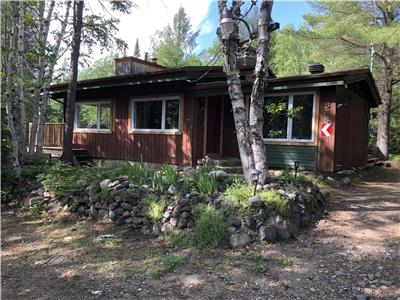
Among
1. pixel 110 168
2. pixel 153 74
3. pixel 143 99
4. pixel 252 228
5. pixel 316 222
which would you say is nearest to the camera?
pixel 252 228

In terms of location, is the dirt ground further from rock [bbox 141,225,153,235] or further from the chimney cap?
the chimney cap

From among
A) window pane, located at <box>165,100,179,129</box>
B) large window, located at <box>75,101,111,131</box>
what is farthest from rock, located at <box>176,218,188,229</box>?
large window, located at <box>75,101,111,131</box>

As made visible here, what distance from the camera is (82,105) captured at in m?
15.2

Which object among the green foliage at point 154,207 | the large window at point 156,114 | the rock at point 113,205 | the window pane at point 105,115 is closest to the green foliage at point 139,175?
the rock at point 113,205

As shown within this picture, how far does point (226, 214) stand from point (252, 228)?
41 cm

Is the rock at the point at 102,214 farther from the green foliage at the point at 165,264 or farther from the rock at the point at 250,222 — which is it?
the rock at the point at 250,222

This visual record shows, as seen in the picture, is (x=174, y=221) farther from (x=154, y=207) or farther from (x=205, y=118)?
(x=205, y=118)

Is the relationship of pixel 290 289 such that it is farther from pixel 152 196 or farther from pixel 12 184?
pixel 12 184

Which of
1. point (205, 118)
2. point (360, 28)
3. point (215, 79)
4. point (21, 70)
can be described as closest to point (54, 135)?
point (21, 70)

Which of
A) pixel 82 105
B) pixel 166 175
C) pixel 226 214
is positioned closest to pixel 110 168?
pixel 166 175

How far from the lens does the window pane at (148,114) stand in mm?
12438

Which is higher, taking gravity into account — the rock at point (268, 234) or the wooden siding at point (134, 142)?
the wooden siding at point (134, 142)

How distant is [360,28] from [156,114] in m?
9.47

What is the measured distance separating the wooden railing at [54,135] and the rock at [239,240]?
11433 mm
